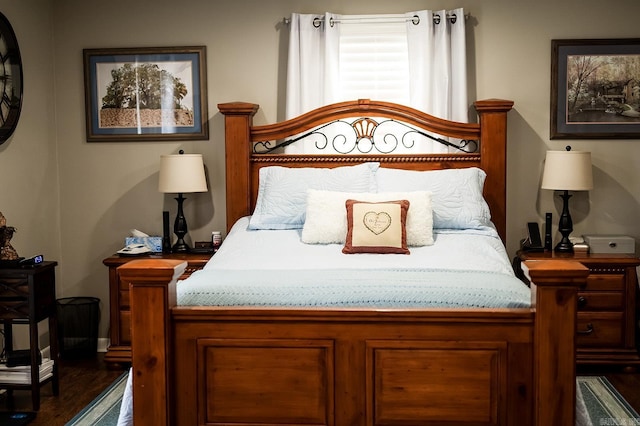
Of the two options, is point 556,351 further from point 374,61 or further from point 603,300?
point 374,61

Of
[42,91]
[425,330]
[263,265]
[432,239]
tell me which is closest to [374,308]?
[425,330]

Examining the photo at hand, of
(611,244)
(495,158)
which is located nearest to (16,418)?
(495,158)

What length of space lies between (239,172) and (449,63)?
1481mm

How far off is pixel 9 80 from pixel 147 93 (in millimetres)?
883

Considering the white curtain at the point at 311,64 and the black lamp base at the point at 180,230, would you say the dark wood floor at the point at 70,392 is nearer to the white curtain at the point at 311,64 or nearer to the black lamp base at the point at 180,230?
the black lamp base at the point at 180,230

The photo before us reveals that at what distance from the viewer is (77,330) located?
4.88m

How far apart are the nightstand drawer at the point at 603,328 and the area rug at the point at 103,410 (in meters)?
2.65

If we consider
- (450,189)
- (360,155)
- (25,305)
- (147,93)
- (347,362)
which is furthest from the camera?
(147,93)

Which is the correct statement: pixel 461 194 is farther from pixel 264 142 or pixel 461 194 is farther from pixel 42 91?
pixel 42 91

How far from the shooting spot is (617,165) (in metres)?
4.90

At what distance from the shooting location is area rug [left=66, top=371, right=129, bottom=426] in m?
3.72

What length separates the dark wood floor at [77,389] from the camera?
386 cm

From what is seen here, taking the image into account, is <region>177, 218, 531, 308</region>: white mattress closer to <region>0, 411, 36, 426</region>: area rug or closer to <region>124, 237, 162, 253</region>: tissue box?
<region>0, 411, 36, 426</region>: area rug

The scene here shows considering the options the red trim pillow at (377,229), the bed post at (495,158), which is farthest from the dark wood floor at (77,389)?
the red trim pillow at (377,229)
